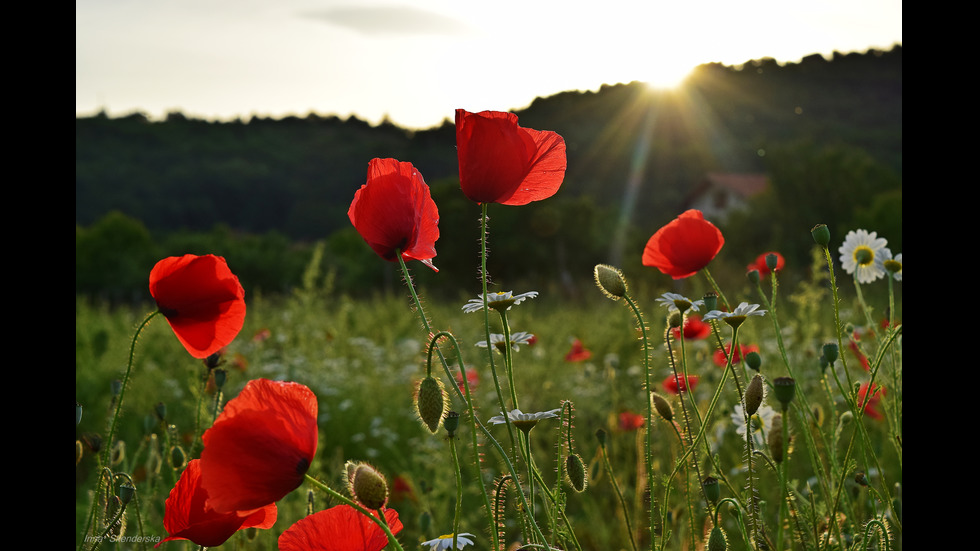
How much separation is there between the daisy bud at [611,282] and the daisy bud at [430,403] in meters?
0.34

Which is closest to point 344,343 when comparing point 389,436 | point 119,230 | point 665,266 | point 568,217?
point 389,436

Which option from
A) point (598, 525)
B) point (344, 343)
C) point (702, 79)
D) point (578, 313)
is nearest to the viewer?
point (598, 525)

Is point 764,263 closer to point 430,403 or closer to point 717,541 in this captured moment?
point 717,541

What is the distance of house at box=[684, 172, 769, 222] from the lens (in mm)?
37250

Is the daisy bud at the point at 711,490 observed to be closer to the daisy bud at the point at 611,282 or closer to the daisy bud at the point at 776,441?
the daisy bud at the point at 776,441

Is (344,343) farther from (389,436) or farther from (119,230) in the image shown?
(119,230)

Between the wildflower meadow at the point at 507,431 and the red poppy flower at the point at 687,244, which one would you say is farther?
the red poppy flower at the point at 687,244

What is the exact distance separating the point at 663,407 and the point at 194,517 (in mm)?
775

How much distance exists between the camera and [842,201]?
17922mm

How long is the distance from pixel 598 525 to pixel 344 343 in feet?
14.0

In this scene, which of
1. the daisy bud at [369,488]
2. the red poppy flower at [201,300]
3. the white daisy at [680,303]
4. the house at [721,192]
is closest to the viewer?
the daisy bud at [369,488]

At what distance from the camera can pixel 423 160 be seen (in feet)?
164

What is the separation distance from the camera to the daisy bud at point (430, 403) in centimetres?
89

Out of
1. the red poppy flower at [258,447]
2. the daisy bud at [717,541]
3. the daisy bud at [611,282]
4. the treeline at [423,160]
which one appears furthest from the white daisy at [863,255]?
the treeline at [423,160]
